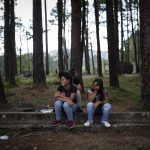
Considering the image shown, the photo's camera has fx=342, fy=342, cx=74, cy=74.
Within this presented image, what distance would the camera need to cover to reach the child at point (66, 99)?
9305 mm

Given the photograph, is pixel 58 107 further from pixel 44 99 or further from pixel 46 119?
pixel 44 99

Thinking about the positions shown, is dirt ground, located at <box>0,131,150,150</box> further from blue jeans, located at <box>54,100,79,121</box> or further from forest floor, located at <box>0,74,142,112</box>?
forest floor, located at <box>0,74,142,112</box>

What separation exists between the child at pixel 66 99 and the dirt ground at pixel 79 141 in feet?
1.28

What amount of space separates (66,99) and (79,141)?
1450 millimetres

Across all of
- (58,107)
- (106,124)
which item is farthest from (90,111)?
(58,107)

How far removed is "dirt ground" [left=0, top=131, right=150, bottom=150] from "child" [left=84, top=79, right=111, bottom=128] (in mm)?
370

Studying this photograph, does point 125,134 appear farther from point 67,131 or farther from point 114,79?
point 114,79

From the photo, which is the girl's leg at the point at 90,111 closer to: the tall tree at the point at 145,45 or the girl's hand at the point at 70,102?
the girl's hand at the point at 70,102

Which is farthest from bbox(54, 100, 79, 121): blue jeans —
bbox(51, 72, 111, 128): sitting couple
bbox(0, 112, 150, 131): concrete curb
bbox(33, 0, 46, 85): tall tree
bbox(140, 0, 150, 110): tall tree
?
bbox(33, 0, 46, 85): tall tree

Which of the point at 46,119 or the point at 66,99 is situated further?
the point at 46,119

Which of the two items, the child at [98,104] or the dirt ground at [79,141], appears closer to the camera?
the dirt ground at [79,141]

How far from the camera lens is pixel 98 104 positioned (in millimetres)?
9453

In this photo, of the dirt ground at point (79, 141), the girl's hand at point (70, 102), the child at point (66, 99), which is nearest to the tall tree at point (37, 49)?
the child at point (66, 99)

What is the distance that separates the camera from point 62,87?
9.61 metres
